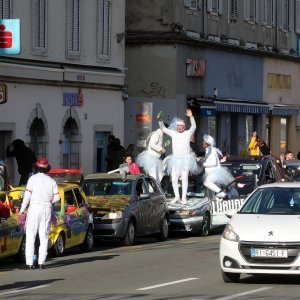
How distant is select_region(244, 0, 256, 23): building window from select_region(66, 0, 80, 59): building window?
15.8 meters

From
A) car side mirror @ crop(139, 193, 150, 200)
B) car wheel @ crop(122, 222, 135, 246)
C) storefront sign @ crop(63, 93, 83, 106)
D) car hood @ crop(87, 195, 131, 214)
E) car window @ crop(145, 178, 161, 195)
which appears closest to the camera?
car hood @ crop(87, 195, 131, 214)

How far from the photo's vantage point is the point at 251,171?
110ft

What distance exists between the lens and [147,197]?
28312 millimetres

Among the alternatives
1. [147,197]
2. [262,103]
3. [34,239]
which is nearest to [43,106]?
[147,197]

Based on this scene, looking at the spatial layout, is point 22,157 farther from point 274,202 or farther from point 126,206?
point 274,202

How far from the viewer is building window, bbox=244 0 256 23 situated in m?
55.5

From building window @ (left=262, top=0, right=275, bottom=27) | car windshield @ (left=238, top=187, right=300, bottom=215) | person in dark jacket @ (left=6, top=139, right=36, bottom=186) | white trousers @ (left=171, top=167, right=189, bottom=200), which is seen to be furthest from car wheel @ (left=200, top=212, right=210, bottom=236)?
building window @ (left=262, top=0, right=275, bottom=27)

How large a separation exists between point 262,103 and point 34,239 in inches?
1402

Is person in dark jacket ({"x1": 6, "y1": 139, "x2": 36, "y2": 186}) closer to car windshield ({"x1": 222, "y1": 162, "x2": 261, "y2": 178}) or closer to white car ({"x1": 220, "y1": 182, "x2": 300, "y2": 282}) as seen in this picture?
car windshield ({"x1": 222, "y1": 162, "x2": 261, "y2": 178})

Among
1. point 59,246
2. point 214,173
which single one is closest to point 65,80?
point 214,173

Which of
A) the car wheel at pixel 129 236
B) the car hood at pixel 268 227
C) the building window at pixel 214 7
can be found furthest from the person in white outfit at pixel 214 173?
the building window at pixel 214 7

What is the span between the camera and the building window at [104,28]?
139 ft

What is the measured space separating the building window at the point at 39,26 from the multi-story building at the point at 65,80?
2 centimetres

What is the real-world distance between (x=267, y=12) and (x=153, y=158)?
26.7 meters
